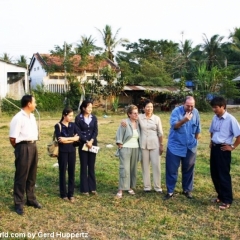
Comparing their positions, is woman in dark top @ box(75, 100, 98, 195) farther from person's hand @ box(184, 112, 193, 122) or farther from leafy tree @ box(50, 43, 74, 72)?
leafy tree @ box(50, 43, 74, 72)

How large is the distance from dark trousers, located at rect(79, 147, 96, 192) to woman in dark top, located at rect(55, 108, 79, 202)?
0.26m

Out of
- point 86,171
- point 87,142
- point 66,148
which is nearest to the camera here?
point 66,148

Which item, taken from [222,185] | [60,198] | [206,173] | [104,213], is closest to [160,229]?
[104,213]

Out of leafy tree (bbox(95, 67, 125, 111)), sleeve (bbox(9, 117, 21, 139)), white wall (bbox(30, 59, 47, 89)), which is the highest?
white wall (bbox(30, 59, 47, 89))

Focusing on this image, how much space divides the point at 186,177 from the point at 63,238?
2.23 metres

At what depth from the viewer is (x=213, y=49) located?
112ft

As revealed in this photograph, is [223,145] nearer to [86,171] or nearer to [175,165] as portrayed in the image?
[175,165]

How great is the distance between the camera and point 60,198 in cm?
490

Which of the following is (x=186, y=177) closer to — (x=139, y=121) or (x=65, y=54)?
(x=139, y=121)

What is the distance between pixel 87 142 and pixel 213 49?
31689 millimetres

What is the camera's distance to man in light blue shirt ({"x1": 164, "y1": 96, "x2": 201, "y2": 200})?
16.0 feet

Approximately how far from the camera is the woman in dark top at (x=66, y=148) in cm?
479

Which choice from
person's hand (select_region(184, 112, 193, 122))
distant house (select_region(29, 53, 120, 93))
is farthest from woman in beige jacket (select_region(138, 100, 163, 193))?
distant house (select_region(29, 53, 120, 93))

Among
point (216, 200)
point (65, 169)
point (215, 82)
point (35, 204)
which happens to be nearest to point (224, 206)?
point (216, 200)
